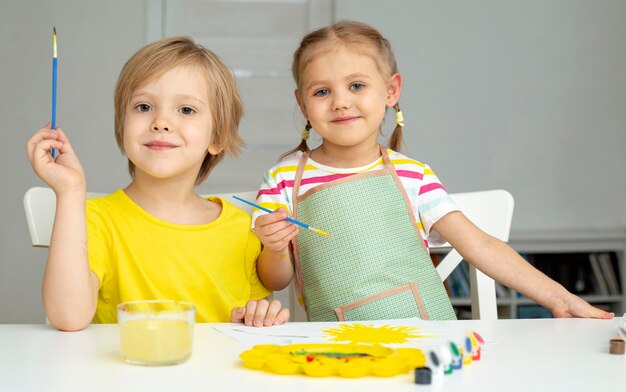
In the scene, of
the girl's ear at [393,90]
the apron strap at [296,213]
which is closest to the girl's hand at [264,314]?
the apron strap at [296,213]

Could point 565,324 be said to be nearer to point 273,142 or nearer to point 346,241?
point 346,241

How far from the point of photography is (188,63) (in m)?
1.43

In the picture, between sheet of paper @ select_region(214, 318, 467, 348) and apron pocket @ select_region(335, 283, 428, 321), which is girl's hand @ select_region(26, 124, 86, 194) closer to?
sheet of paper @ select_region(214, 318, 467, 348)

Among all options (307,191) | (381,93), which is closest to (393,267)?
(307,191)

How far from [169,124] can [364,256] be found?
402 millimetres

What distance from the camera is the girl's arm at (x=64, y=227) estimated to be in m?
1.10

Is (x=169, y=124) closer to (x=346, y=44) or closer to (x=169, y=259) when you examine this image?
(x=169, y=259)

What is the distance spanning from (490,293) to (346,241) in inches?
12.5

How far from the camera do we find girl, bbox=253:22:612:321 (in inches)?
56.1

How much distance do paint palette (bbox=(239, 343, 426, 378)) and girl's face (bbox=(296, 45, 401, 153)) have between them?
0.62 meters

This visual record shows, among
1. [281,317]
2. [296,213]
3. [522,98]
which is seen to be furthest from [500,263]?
[522,98]

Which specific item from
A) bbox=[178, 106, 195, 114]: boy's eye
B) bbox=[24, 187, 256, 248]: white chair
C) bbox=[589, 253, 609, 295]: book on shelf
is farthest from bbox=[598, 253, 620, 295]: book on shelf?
bbox=[24, 187, 256, 248]: white chair

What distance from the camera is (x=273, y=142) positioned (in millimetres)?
4121

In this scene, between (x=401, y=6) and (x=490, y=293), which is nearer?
(x=490, y=293)
